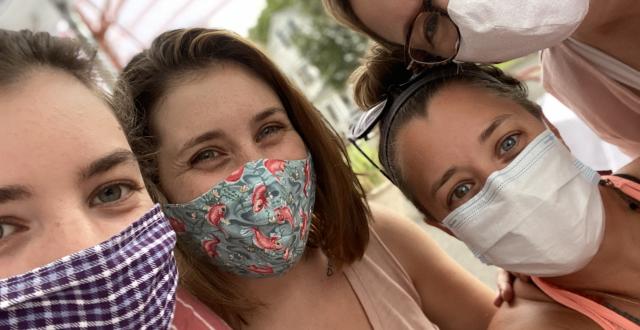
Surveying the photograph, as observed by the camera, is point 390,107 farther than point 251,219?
Yes

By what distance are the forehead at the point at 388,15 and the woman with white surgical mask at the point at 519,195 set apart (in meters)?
0.22

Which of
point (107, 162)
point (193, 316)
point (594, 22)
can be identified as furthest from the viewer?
point (594, 22)

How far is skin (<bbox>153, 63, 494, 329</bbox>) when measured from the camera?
5.48 ft

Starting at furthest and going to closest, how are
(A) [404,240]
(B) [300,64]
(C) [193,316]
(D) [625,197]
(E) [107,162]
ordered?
1. (B) [300,64]
2. (A) [404,240]
3. (D) [625,197]
4. (C) [193,316]
5. (E) [107,162]

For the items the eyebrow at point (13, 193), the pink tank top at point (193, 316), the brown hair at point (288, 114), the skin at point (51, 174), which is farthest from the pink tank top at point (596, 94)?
the eyebrow at point (13, 193)

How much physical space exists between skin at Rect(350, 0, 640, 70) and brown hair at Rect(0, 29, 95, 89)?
0.96 meters

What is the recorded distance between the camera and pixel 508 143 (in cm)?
171

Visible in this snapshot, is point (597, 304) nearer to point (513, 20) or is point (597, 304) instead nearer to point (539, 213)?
point (539, 213)

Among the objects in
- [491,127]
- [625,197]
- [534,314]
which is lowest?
[534,314]

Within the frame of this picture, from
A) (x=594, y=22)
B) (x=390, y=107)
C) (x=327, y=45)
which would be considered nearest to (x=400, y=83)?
(x=390, y=107)

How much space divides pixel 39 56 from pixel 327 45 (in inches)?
870

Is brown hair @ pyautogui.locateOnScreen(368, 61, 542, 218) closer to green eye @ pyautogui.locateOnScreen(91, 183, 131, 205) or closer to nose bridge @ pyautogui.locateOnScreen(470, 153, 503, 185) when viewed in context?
nose bridge @ pyautogui.locateOnScreen(470, 153, 503, 185)

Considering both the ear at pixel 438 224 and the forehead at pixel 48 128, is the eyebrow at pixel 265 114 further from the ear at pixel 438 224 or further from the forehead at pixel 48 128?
the ear at pixel 438 224

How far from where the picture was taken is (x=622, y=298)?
170 centimetres
